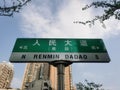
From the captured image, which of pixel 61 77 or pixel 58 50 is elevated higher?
pixel 58 50

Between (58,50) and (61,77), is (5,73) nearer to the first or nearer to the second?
(58,50)

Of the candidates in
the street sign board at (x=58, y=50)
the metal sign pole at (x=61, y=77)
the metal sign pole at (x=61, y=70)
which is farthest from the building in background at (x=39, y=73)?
the metal sign pole at (x=61, y=77)

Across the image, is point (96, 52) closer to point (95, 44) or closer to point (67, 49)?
point (95, 44)

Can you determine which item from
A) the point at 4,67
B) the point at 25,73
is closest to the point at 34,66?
the point at 25,73

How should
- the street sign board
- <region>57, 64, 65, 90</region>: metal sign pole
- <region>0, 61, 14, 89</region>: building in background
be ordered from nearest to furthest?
<region>57, 64, 65, 90</region>: metal sign pole < the street sign board < <region>0, 61, 14, 89</region>: building in background

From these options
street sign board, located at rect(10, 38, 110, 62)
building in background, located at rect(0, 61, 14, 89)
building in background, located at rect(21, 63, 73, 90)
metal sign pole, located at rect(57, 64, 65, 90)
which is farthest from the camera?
building in background, located at rect(0, 61, 14, 89)

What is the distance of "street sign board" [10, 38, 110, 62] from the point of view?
4445 mm

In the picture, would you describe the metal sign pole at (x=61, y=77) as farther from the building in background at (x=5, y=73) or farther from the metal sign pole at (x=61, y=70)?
the building in background at (x=5, y=73)

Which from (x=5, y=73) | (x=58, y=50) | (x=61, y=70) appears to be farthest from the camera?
(x=5, y=73)

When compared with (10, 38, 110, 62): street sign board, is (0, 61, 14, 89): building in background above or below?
above

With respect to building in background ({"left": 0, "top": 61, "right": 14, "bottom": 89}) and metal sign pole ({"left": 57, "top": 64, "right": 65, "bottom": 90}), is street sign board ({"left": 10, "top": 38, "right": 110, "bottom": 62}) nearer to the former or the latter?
metal sign pole ({"left": 57, "top": 64, "right": 65, "bottom": 90})

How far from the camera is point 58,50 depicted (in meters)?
4.58

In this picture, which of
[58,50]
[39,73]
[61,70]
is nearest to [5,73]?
[39,73]

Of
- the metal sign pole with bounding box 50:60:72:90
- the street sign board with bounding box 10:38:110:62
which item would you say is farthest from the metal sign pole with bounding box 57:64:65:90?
the street sign board with bounding box 10:38:110:62
